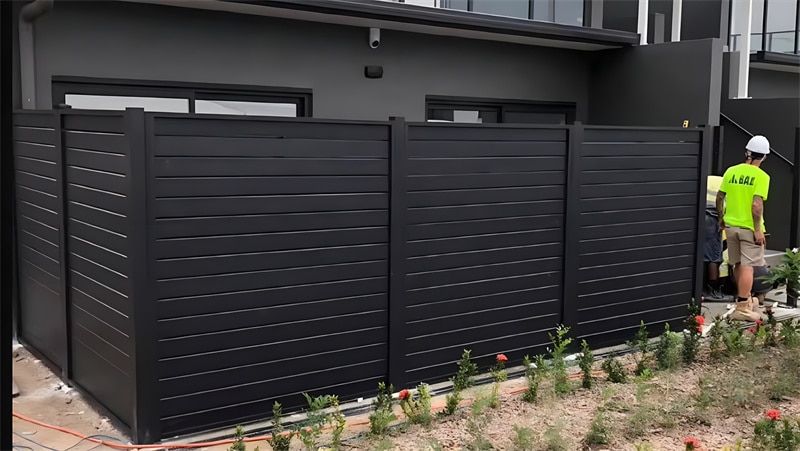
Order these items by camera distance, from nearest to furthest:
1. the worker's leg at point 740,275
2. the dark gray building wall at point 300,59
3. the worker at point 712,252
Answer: the dark gray building wall at point 300,59 → the worker's leg at point 740,275 → the worker at point 712,252

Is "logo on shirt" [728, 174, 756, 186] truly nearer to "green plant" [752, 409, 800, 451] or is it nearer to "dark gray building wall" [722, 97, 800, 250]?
"dark gray building wall" [722, 97, 800, 250]

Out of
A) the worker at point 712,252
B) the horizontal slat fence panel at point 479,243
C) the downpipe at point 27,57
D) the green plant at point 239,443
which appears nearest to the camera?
the green plant at point 239,443

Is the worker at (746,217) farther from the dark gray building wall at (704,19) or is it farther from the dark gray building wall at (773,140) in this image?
the dark gray building wall at (704,19)

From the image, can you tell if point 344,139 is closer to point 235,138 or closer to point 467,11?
point 235,138

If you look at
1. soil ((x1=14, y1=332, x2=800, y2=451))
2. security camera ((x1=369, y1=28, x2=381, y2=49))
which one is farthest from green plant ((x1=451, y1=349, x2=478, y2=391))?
security camera ((x1=369, y1=28, x2=381, y2=49))

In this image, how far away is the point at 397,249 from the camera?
242 inches

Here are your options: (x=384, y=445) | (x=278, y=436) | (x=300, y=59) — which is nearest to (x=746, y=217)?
(x=300, y=59)

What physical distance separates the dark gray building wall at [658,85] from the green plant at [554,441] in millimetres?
6605

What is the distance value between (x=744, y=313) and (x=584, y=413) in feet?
12.9

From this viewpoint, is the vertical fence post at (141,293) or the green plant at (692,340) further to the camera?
the green plant at (692,340)

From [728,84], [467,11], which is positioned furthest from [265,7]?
[728,84]

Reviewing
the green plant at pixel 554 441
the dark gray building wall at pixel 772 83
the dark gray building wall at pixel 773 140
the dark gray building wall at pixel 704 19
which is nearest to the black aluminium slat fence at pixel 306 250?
the green plant at pixel 554 441

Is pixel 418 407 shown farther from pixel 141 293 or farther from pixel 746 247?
pixel 746 247

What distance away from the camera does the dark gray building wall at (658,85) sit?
34.2 feet
